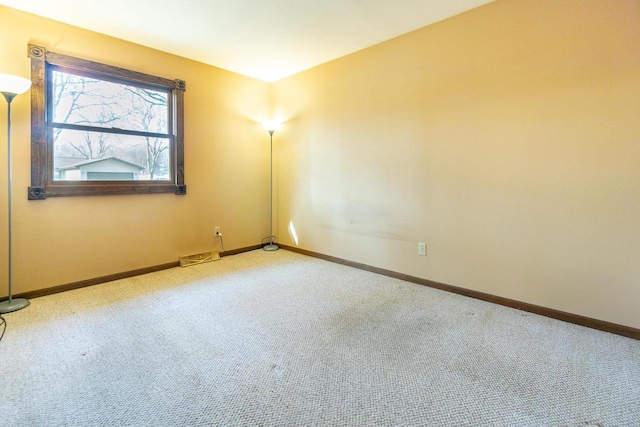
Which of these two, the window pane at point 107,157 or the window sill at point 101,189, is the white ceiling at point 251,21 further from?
the window sill at point 101,189

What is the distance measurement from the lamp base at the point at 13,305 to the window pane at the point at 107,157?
1121mm

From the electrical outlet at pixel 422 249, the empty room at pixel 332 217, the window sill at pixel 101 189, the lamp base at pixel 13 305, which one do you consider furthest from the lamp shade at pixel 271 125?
the lamp base at pixel 13 305

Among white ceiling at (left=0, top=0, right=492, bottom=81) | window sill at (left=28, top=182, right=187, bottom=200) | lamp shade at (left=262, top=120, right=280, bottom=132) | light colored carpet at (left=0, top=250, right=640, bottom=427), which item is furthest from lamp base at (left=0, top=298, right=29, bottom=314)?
lamp shade at (left=262, top=120, right=280, bottom=132)

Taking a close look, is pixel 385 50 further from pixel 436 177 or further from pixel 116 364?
pixel 116 364

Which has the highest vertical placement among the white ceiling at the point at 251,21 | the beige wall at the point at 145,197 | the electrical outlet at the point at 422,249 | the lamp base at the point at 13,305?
the white ceiling at the point at 251,21

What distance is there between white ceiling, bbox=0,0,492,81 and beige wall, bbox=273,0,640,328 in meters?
0.28

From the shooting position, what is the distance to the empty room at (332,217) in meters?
1.58

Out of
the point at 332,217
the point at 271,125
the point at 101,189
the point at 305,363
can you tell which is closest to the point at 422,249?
the point at 332,217

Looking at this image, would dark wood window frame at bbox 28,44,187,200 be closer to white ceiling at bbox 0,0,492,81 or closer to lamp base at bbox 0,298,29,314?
white ceiling at bbox 0,0,492,81

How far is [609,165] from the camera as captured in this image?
2.09 metres

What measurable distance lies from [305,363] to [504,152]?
2255mm

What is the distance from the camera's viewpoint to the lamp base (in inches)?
95.5

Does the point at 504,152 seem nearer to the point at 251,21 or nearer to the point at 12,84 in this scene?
the point at 251,21

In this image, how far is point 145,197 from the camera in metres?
3.41
